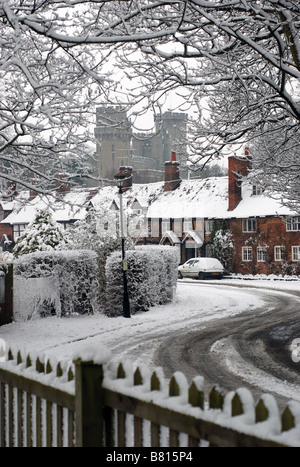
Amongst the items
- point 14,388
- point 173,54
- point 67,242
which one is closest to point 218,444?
point 14,388

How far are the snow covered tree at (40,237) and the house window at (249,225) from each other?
69.9 feet

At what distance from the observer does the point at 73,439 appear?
3377 mm

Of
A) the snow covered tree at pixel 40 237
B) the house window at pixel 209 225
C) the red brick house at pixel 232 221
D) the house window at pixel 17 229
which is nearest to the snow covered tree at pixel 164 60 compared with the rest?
the snow covered tree at pixel 40 237

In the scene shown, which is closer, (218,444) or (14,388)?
(218,444)

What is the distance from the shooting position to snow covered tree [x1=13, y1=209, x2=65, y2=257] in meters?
24.0

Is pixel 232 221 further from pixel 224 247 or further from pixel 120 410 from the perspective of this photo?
pixel 120 410

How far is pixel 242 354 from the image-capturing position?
12.1 m

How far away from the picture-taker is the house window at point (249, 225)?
4222 cm

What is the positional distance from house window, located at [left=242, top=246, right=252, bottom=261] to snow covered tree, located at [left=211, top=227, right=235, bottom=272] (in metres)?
0.87

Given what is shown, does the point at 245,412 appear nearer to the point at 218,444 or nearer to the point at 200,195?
the point at 218,444

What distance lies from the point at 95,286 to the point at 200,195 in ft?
102

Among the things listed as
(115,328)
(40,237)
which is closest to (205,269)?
(40,237)

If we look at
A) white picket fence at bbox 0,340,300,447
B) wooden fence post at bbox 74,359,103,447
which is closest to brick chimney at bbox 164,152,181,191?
white picket fence at bbox 0,340,300,447

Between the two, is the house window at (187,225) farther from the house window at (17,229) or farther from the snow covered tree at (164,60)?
the snow covered tree at (164,60)
